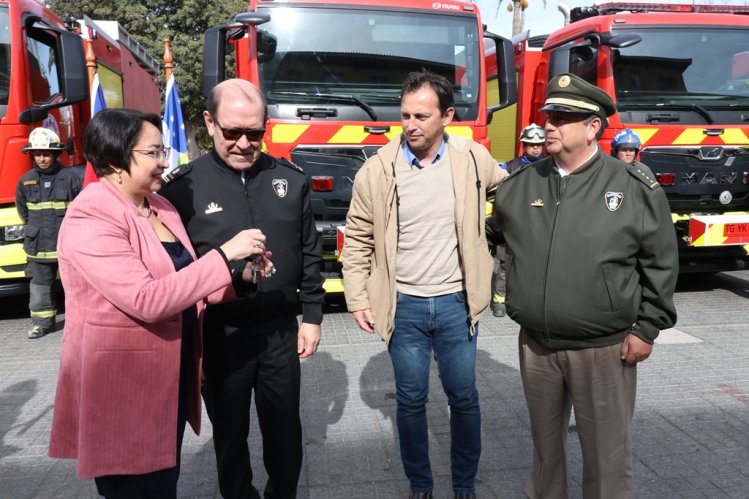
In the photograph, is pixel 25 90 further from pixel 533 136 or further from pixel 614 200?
pixel 614 200

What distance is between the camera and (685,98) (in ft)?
19.8

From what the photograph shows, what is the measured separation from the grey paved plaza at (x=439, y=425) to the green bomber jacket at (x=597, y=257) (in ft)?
3.51

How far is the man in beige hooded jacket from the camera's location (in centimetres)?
272

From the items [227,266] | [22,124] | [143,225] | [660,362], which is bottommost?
[660,362]

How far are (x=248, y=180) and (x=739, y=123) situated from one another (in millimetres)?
5405

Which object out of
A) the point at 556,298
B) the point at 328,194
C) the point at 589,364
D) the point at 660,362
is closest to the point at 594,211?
the point at 556,298

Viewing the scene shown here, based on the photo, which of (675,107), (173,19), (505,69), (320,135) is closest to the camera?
(320,135)

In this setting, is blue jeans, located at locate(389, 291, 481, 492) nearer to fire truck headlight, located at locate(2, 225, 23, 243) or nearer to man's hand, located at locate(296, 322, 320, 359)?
man's hand, located at locate(296, 322, 320, 359)

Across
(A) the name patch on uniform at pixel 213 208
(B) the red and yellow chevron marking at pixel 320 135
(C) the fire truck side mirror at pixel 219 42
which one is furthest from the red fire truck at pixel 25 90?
(A) the name patch on uniform at pixel 213 208

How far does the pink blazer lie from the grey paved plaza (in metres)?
1.19

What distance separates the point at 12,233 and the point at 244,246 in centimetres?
490

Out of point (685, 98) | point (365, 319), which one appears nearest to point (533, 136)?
point (685, 98)

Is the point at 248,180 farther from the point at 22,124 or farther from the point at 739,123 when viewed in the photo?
the point at 739,123

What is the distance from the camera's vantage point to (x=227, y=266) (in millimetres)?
1908
